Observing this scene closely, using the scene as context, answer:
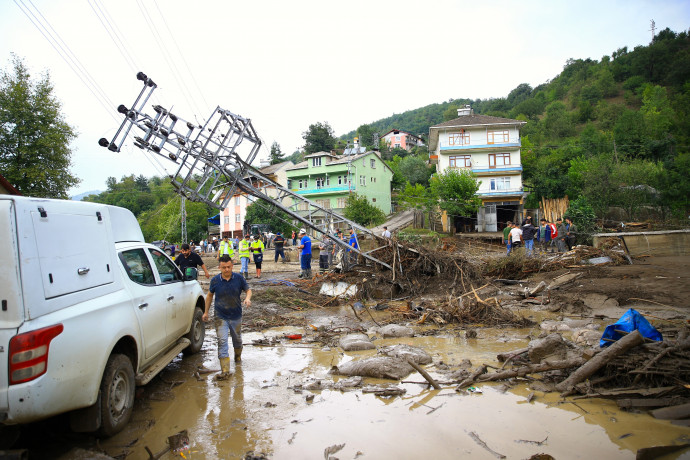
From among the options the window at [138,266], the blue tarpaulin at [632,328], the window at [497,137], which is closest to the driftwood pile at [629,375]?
the blue tarpaulin at [632,328]

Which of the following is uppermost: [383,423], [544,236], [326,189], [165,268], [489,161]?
[489,161]

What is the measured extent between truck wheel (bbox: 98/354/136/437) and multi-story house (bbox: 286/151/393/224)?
44.5 meters

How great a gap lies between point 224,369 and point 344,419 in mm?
2431

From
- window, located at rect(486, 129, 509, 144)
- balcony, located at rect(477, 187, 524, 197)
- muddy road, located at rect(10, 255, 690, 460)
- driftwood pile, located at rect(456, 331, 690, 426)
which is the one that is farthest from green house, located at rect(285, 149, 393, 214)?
driftwood pile, located at rect(456, 331, 690, 426)

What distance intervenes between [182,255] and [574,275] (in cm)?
1083

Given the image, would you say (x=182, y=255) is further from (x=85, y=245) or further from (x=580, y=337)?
(x=580, y=337)

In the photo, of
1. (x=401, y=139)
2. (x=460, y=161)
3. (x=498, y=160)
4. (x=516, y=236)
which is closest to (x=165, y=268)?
(x=516, y=236)

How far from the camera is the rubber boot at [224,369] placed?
5.59 meters

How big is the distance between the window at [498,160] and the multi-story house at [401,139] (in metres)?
55.7

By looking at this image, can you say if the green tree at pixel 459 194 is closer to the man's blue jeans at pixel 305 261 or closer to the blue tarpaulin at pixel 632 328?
the man's blue jeans at pixel 305 261

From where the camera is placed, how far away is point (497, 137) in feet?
138

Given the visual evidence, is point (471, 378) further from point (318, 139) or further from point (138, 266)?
point (318, 139)

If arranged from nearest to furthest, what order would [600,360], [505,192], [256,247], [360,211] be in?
[600,360]
[256,247]
[505,192]
[360,211]

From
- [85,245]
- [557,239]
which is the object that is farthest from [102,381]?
[557,239]
